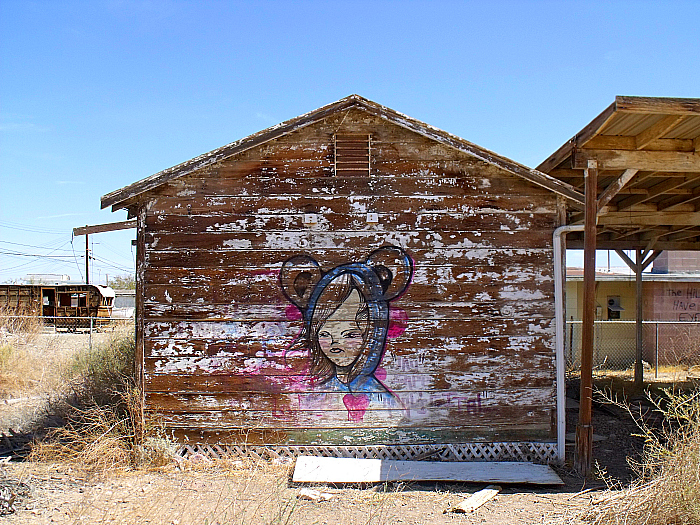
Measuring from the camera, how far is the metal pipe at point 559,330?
705cm

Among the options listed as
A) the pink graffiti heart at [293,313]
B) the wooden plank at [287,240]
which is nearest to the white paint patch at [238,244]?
the wooden plank at [287,240]

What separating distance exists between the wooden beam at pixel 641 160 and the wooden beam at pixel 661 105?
100 centimetres

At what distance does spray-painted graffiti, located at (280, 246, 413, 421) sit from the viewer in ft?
22.9

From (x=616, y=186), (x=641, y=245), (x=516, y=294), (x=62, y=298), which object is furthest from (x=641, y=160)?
(x=62, y=298)

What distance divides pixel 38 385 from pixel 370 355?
853 cm

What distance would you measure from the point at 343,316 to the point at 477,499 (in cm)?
256

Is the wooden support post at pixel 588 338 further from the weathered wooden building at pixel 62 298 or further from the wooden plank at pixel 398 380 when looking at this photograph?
the weathered wooden building at pixel 62 298

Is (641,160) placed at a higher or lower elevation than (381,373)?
higher

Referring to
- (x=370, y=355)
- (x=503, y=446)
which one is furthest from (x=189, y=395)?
(x=503, y=446)

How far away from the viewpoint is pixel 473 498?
19.3 ft

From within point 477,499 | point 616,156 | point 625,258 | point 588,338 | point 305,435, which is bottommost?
point 477,499

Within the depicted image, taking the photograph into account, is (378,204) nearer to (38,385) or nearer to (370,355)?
(370,355)

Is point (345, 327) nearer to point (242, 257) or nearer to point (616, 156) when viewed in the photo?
point (242, 257)

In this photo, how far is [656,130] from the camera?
6.48 meters
